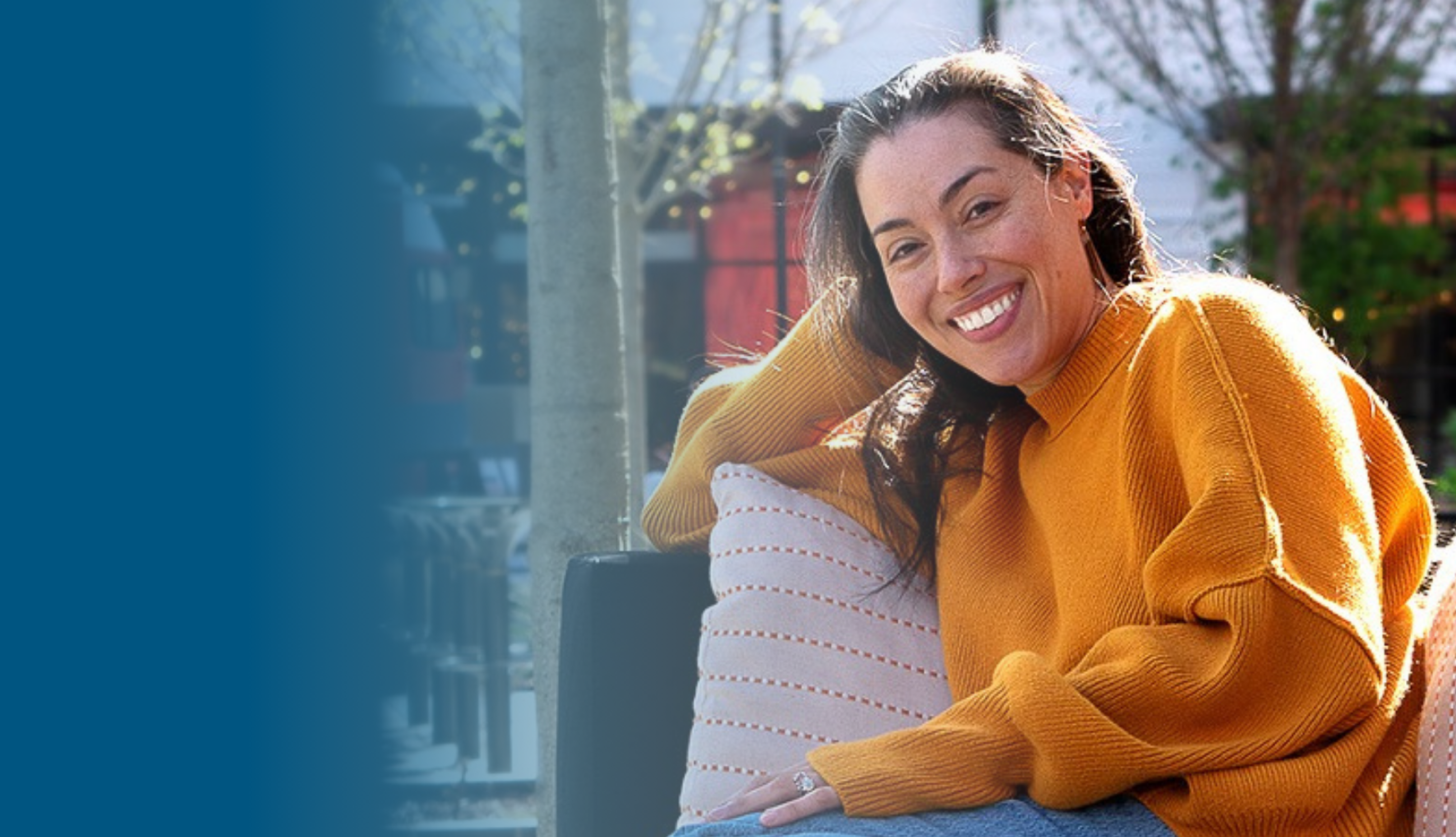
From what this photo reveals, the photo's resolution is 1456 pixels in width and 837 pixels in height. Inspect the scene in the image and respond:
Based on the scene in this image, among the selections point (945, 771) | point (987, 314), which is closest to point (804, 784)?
point (945, 771)

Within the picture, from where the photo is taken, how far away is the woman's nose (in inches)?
83.6

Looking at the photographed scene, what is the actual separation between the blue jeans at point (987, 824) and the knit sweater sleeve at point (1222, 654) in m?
0.02

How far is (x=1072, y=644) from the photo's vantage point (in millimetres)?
2023

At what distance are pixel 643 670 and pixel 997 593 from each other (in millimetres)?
533

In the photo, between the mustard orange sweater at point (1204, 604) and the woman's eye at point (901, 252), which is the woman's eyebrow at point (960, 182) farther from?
the mustard orange sweater at point (1204, 604)

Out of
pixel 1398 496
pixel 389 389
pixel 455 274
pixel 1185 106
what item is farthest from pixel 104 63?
pixel 1185 106

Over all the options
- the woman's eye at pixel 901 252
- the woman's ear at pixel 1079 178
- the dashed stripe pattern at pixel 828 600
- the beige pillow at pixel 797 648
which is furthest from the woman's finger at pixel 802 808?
the woman's ear at pixel 1079 178

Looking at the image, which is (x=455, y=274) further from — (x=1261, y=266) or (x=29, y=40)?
(x=29, y=40)

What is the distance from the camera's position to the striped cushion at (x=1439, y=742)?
1.85m

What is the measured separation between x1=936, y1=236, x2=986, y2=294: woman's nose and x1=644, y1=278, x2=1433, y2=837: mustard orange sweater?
0.16 m

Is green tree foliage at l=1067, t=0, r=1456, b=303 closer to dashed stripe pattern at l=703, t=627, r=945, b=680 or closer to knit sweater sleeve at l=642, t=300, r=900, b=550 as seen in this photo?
knit sweater sleeve at l=642, t=300, r=900, b=550

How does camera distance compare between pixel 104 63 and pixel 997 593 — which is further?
pixel 104 63

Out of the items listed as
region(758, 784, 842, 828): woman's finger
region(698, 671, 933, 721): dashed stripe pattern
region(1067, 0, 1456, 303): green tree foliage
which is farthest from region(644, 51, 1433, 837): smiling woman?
region(1067, 0, 1456, 303): green tree foliage

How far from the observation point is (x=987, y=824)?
1860 millimetres
